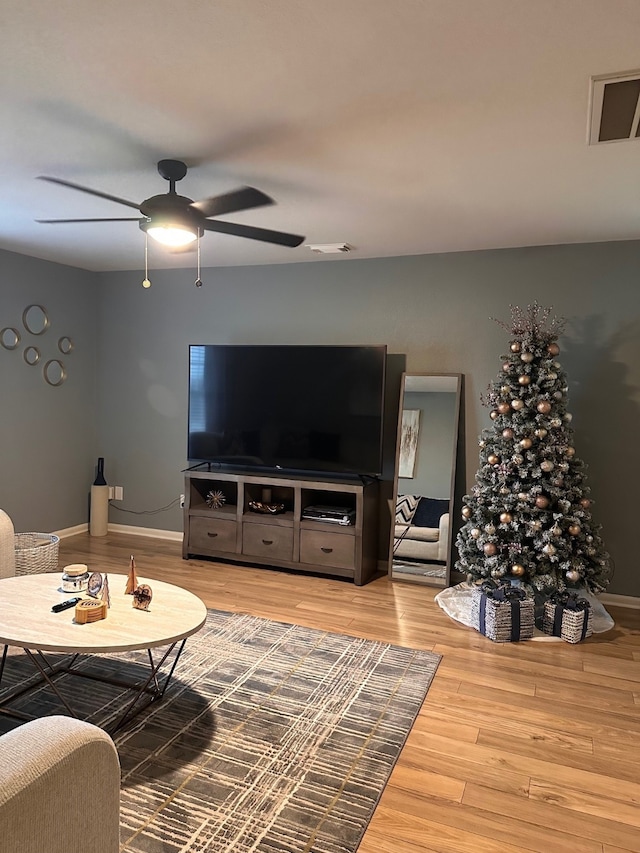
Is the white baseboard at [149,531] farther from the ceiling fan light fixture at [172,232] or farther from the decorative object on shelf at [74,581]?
the ceiling fan light fixture at [172,232]

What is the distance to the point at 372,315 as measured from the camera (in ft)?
16.1

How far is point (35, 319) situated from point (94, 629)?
11.7ft

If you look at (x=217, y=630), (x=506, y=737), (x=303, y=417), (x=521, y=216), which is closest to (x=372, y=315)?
(x=303, y=417)

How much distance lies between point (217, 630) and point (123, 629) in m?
1.20

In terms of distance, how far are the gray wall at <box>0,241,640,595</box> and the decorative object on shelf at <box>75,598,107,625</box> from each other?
9.09 feet

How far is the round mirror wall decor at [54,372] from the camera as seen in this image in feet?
17.7

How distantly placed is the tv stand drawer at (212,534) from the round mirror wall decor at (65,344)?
1.94 m

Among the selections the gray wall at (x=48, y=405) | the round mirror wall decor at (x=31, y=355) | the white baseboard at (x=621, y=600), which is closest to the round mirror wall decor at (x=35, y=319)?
the gray wall at (x=48, y=405)

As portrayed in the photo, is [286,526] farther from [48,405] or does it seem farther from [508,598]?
[48,405]

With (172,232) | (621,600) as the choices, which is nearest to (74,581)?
(172,232)

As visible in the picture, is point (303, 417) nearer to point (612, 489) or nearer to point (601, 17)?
point (612, 489)

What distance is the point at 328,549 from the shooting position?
4.65 m

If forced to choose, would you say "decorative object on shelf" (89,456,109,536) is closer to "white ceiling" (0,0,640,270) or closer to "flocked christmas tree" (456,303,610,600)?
"white ceiling" (0,0,640,270)

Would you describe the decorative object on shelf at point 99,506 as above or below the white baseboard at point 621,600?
above
